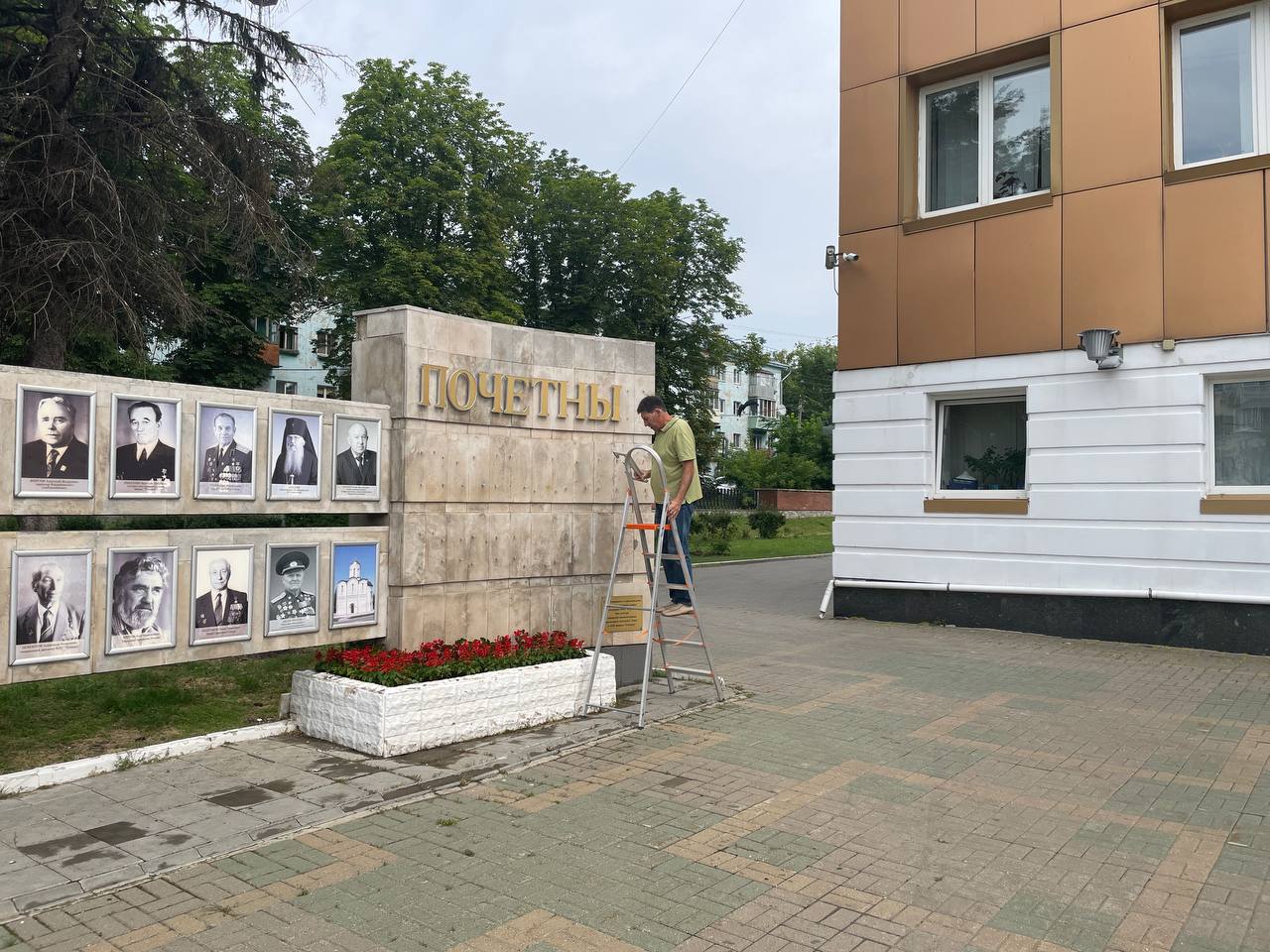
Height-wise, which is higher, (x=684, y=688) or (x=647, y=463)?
(x=647, y=463)

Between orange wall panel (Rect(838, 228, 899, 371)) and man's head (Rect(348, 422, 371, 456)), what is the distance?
314 inches

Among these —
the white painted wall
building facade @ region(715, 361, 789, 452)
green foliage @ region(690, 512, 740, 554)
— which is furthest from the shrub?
building facade @ region(715, 361, 789, 452)

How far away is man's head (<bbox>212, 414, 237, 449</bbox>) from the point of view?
6.11 meters

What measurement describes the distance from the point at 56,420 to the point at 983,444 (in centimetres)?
1034

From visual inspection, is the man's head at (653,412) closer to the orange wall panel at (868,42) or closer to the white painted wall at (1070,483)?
the white painted wall at (1070,483)

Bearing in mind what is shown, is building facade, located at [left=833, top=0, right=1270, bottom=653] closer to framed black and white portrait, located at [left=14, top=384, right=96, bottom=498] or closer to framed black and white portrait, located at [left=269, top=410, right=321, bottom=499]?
framed black and white portrait, located at [left=269, top=410, right=321, bottom=499]

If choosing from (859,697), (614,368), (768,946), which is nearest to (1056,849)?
(768,946)

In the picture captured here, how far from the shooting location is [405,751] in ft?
20.8

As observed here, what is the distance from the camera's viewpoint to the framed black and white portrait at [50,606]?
5238mm

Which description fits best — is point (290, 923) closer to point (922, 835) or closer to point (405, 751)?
point (405, 751)

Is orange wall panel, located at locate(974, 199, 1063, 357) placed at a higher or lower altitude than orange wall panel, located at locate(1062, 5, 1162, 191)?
lower

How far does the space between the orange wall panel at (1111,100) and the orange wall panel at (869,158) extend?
2.19m

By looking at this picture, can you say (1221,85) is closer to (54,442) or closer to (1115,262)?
(1115,262)

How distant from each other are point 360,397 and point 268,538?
1470mm
